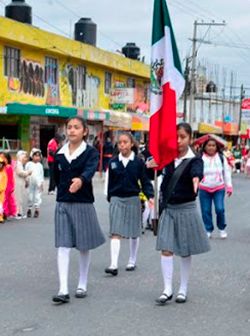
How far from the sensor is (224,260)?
10.5 metres

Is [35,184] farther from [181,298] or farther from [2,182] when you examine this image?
[181,298]

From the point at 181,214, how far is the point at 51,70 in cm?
2588

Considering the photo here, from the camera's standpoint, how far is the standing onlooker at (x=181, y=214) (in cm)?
769

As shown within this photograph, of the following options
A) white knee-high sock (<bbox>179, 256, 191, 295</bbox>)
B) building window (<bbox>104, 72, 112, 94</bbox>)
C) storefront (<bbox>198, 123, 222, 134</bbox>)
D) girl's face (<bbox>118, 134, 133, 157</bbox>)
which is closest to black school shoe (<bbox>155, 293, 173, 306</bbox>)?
white knee-high sock (<bbox>179, 256, 191, 295</bbox>)

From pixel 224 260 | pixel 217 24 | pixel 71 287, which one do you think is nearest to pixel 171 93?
pixel 71 287

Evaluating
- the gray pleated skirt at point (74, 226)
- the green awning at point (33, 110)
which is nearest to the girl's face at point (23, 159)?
the gray pleated skirt at point (74, 226)

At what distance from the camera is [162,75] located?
7.99 metres

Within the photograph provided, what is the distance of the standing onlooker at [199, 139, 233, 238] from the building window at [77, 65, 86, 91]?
23.3 m

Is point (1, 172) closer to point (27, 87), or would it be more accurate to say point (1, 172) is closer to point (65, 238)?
point (65, 238)

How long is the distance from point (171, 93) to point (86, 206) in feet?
4.79

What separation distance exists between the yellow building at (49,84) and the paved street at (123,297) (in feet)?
56.7

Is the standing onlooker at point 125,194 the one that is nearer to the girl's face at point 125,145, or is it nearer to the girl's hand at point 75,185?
the girl's face at point 125,145

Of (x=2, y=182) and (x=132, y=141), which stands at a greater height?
(x=132, y=141)

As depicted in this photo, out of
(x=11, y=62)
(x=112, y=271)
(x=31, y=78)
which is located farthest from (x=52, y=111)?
(x=112, y=271)
